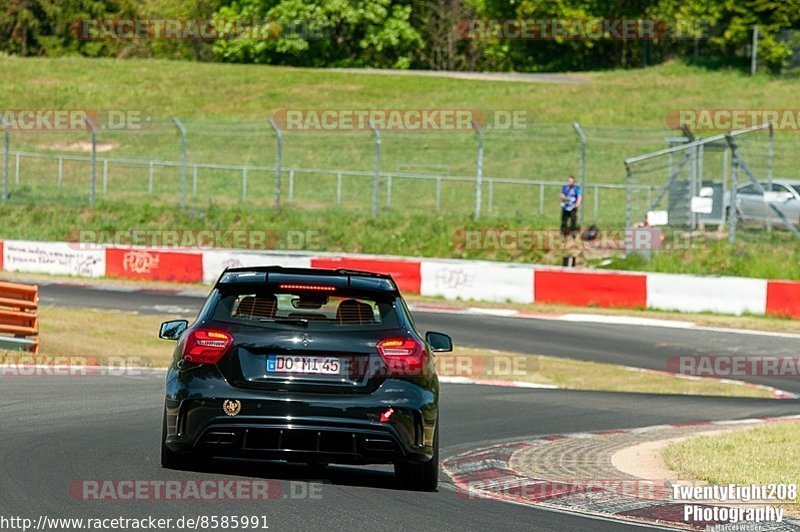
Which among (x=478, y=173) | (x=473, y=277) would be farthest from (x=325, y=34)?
(x=473, y=277)

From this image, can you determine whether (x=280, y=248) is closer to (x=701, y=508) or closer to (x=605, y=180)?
(x=605, y=180)

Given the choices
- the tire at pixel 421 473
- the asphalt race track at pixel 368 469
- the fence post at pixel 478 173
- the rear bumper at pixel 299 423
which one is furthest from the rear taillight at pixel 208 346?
the fence post at pixel 478 173

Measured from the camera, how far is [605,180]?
45188 millimetres

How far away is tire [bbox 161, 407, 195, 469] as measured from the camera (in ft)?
29.3

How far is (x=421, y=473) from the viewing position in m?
8.98

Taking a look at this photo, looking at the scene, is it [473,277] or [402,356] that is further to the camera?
[473,277]

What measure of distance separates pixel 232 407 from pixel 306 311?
866mm

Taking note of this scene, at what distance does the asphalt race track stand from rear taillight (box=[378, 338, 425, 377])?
29.9 inches

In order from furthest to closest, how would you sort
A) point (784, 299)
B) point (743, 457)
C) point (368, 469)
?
1. point (784, 299)
2. point (743, 457)
3. point (368, 469)

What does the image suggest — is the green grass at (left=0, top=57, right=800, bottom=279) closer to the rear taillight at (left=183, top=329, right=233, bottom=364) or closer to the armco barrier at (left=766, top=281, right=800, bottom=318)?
the armco barrier at (left=766, top=281, right=800, bottom=318)

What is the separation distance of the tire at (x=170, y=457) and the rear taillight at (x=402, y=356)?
1.36 metres

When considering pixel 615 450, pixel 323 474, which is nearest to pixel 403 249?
pixel 615 450

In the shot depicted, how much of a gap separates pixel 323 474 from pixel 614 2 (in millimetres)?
72105

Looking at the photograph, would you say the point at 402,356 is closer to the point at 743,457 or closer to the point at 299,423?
the point at 299,423
